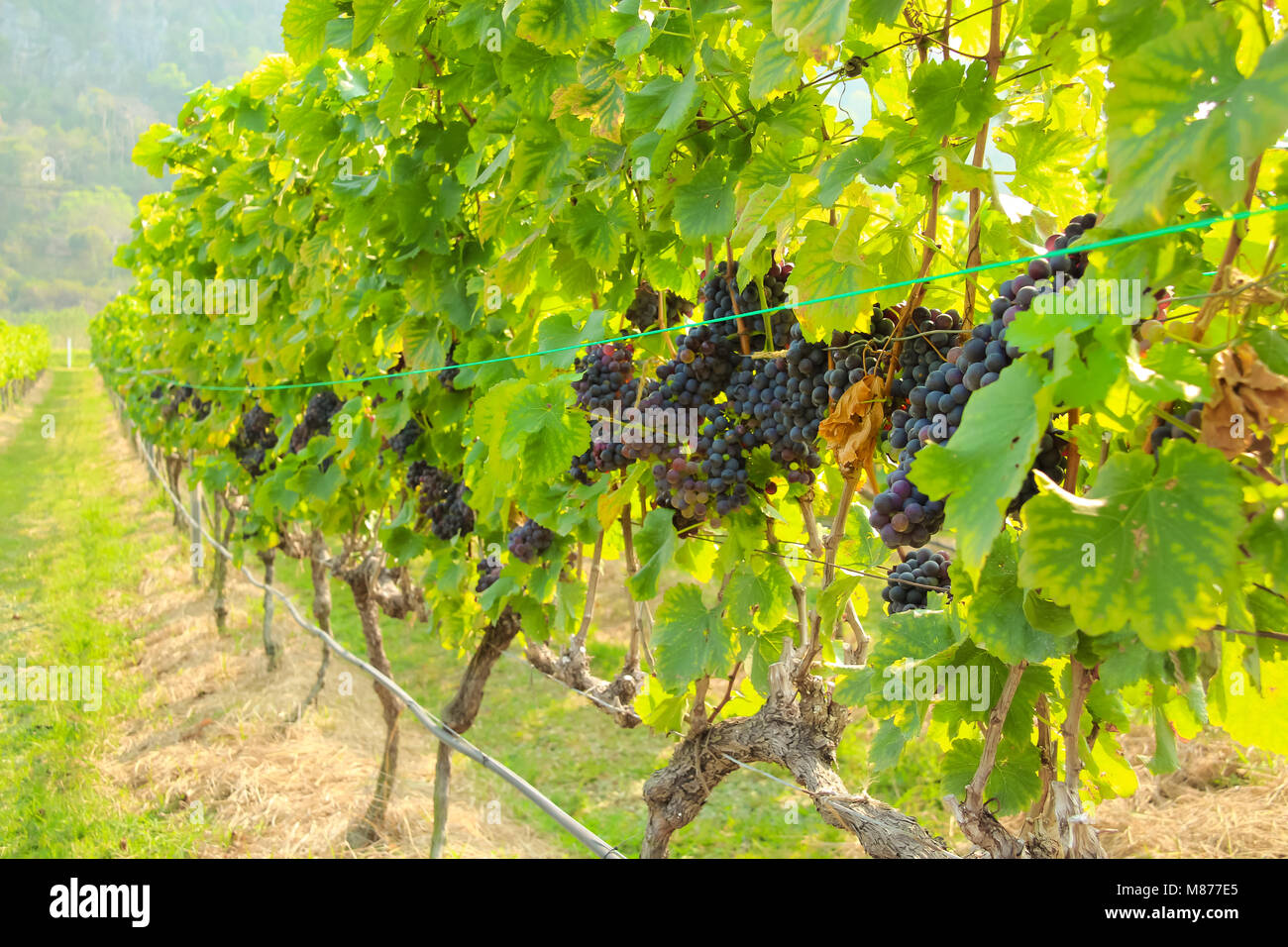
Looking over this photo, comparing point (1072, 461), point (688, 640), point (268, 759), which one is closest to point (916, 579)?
point (1072, 461)

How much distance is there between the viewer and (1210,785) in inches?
206

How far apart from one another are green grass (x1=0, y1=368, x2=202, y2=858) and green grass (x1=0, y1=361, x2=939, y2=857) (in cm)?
1

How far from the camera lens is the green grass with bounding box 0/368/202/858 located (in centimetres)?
496

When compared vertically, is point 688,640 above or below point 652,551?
below

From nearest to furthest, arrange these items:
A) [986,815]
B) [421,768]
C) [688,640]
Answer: [986,815] < [688,640] < [421,768]

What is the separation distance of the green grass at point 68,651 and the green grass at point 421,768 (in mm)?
14

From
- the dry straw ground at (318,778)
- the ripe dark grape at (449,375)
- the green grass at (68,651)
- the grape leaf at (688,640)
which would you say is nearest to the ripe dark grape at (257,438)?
the dry straw ground at (318,778)

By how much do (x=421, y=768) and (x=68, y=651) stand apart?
3.96m

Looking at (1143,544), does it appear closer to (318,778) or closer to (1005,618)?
(1005,618)

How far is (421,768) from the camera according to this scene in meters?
5.93

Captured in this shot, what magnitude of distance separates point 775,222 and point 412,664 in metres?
7.46

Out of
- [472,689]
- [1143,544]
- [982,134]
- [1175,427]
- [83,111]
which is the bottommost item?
[472,689]

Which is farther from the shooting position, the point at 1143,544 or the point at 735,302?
the point at 735,302
